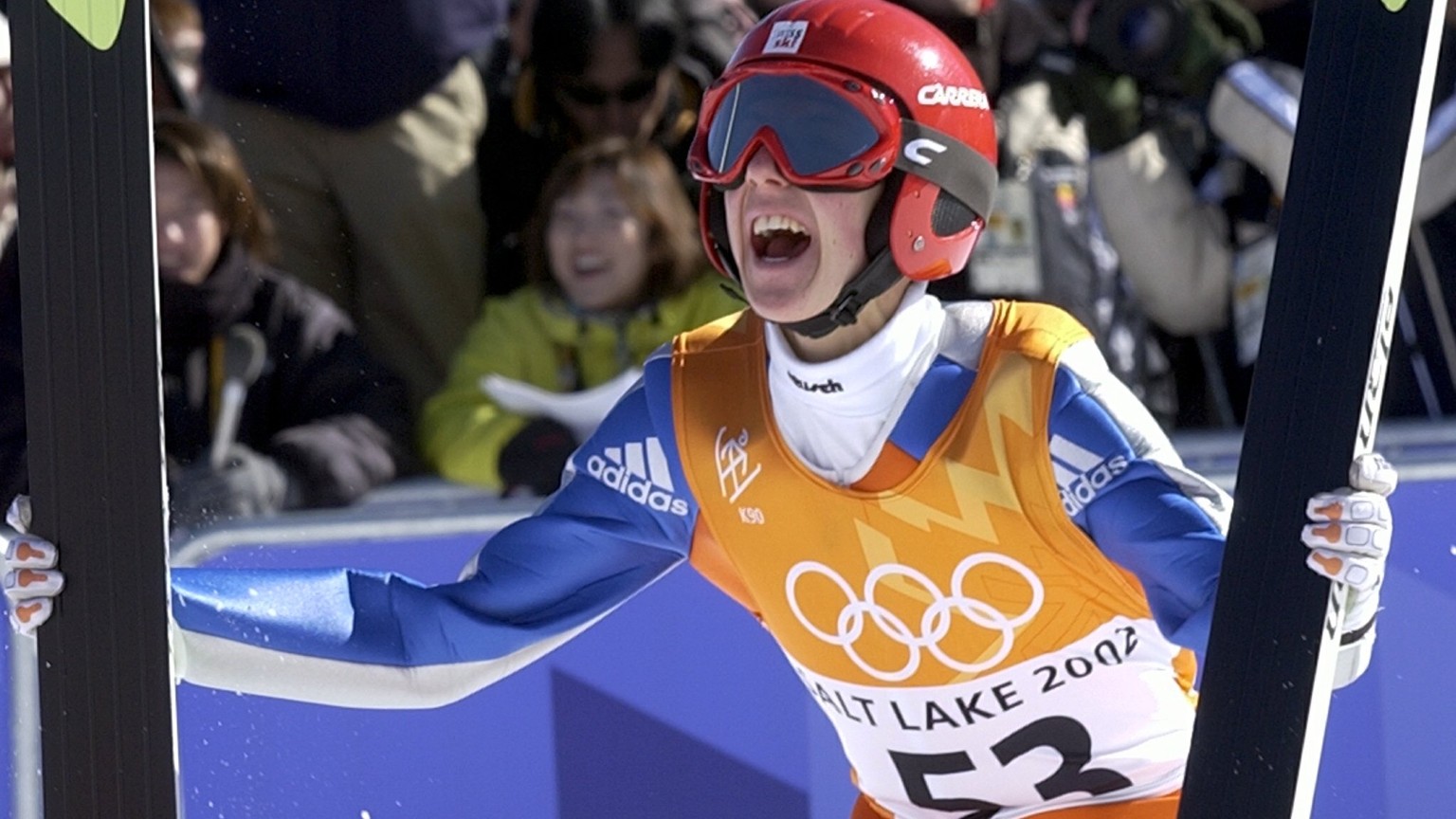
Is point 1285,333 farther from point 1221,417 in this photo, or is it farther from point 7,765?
point 7,765

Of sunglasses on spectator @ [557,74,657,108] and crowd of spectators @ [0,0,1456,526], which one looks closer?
crowd of spectators @ [0,0,1456,526]

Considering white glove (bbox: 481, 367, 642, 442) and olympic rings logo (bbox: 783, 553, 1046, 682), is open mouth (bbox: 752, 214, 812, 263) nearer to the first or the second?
olympic rings logo (bbox: 783, 553, 1046, 682)

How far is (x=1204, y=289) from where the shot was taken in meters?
4.86

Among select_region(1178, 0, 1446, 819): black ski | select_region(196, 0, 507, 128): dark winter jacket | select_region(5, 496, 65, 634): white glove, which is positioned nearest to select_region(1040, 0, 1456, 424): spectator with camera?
select_region(196, 0, 507, 128): dark winter jacket

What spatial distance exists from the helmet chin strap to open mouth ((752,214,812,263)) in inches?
3.6

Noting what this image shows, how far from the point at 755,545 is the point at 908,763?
1.36 ft

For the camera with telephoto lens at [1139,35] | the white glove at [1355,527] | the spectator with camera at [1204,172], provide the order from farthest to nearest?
the camera with telephoto lens at [1139,35], the spectator with camera at [1204,172], the white glove at [1355,527]

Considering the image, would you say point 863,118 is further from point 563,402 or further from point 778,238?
point 563,402

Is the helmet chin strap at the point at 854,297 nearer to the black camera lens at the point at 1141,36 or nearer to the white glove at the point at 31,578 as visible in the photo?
the white glove at the point at 31,578

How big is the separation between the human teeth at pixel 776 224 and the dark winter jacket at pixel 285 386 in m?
1.42

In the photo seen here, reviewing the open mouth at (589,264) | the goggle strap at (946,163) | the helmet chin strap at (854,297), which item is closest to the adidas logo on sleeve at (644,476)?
the helmet chin strap at (854,297)

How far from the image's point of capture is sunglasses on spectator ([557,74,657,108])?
4.84m

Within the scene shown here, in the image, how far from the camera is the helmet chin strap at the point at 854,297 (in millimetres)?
3260

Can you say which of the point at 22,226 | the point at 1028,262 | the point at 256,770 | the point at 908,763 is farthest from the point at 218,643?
the point at 1028,262
